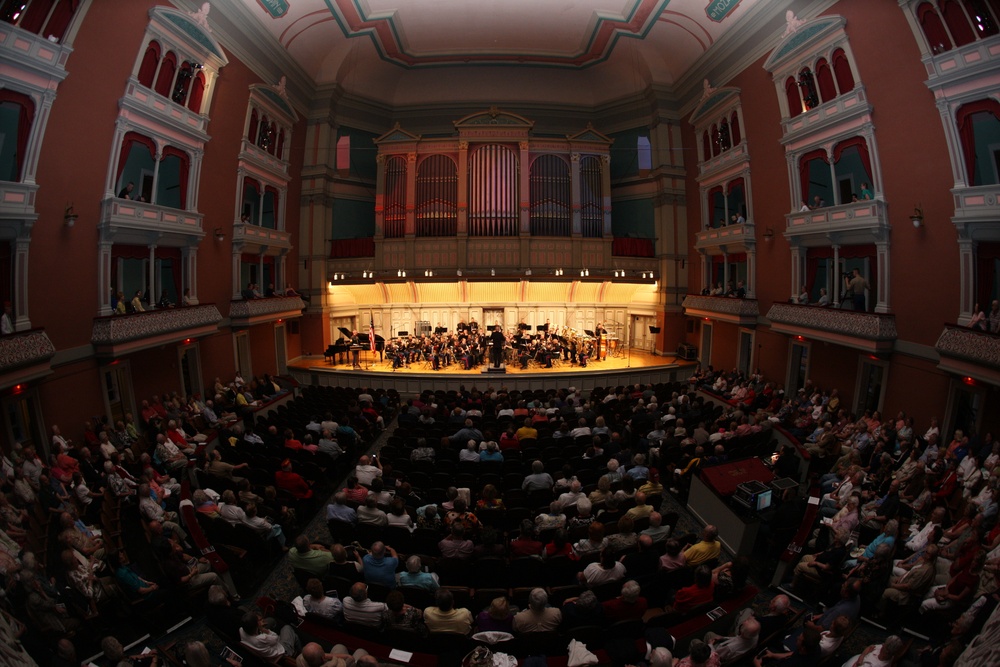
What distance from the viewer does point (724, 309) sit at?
1727cm

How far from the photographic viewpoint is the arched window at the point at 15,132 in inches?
331

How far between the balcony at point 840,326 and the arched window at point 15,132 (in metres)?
17.7

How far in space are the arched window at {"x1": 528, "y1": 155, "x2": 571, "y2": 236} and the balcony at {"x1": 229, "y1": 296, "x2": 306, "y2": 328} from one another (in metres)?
10.2

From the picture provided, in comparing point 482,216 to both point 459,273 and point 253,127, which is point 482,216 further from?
point 253,127

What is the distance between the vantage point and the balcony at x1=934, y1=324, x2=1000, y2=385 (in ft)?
26.7

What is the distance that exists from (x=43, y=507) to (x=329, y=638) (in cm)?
627

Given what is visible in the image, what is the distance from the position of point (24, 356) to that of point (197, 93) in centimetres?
862

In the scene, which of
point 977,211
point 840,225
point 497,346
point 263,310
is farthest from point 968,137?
point 263,310

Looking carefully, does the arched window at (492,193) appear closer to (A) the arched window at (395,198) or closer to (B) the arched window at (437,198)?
(B) the arched window at (437,198)

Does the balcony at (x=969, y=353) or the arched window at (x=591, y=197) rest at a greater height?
the arched window at (x=591, y=197)

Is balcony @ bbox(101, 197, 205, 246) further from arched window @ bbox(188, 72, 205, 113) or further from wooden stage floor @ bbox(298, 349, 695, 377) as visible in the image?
wooden stage floor @ bbox(298, 349, 695, 377)

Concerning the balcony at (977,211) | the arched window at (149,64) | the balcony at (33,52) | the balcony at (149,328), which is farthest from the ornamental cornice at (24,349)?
the balcony at (977,211)

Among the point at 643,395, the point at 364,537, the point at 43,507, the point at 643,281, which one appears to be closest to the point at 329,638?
the point at 364,537

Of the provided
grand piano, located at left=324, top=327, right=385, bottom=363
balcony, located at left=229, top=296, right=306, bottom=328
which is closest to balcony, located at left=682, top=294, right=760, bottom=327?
grand piano, located at left=324, top=327, right=385, bottom=363
